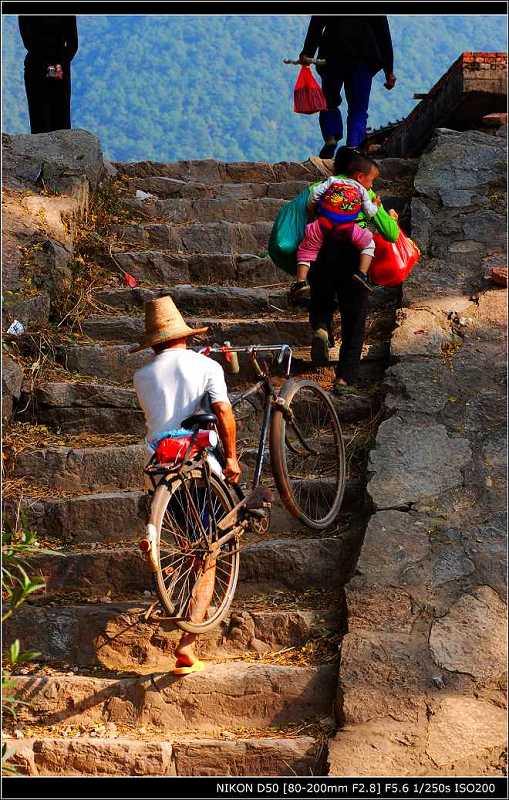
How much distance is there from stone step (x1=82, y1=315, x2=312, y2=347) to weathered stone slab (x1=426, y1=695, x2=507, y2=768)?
2885 millimetres

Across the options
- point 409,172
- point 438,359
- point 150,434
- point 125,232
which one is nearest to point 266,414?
point 150,434

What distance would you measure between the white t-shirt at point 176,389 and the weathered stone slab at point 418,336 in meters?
1.68

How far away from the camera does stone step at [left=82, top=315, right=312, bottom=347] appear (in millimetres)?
7043

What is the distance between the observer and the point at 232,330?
7035 millimetres

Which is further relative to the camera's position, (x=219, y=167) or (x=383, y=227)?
(x=219, y=167)

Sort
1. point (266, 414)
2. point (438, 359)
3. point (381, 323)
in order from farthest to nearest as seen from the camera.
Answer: point (381, 323)
point (438, 359)
point (266, 414)

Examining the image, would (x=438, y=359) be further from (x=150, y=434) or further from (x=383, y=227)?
(x=150, y=434)

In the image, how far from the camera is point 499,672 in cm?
477

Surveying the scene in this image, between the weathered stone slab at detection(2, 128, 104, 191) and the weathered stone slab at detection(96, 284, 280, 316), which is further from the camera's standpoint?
the weathered stone slab at detection(2, 128, 104, 191)

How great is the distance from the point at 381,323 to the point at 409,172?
225cm

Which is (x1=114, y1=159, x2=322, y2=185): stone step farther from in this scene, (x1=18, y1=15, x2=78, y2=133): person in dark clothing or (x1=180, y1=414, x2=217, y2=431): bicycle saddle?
(x1=180, y1=414, x2=217, y2=431): bicycle saddle

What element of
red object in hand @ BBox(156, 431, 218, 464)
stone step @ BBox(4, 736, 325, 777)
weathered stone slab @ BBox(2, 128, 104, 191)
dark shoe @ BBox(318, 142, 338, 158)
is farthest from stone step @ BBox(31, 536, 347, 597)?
dark shoe @ BBox(318, 142, 338, 158)

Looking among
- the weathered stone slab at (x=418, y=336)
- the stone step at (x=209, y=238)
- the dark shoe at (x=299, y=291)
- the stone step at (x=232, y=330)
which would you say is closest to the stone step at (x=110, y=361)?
the stone step at (x=232, y=330)

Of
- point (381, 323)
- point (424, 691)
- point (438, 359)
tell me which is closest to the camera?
point (424, 691)
